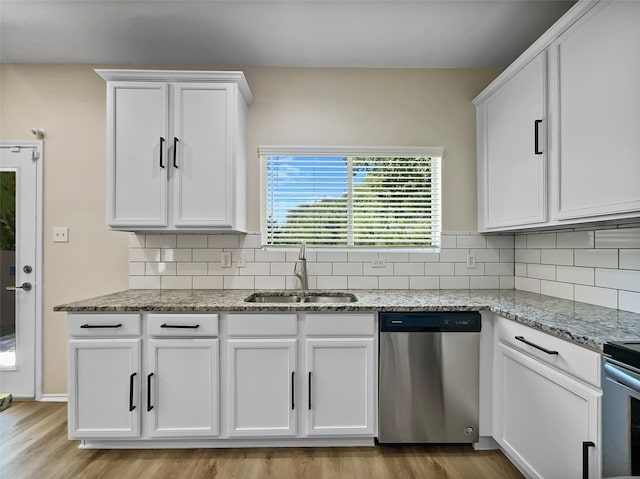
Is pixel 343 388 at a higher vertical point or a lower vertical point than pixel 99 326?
lower

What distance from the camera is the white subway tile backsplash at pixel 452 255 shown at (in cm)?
274

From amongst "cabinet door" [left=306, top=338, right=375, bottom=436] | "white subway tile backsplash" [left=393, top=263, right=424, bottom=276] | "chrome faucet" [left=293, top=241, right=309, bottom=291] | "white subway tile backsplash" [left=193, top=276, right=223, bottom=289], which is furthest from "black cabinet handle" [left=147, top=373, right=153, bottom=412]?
"white subway tile backsplash" [left=393, top=263, right=424, bottom=276]

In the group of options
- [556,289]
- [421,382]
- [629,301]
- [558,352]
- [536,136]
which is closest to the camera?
[558,352]

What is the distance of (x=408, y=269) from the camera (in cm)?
273

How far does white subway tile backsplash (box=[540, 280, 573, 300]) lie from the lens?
219 cm

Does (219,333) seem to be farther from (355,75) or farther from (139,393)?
(355,75)

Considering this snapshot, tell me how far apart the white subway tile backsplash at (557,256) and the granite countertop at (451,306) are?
242mm

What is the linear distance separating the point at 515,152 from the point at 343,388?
71.5 inches

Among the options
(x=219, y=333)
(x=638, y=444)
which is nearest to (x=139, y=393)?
(x=219, y=333)

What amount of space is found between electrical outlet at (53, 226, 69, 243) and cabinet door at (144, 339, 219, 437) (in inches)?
55.2

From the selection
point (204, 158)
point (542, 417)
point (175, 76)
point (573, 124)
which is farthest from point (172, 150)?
point (542, 417)

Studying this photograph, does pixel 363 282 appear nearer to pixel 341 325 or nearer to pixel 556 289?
pixel 341 325

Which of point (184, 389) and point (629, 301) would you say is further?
point (184, 389)

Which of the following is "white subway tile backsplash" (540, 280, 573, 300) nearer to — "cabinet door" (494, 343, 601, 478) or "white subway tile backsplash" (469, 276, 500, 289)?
"white subway tile backsplash" (469, 276, 500, 289)
